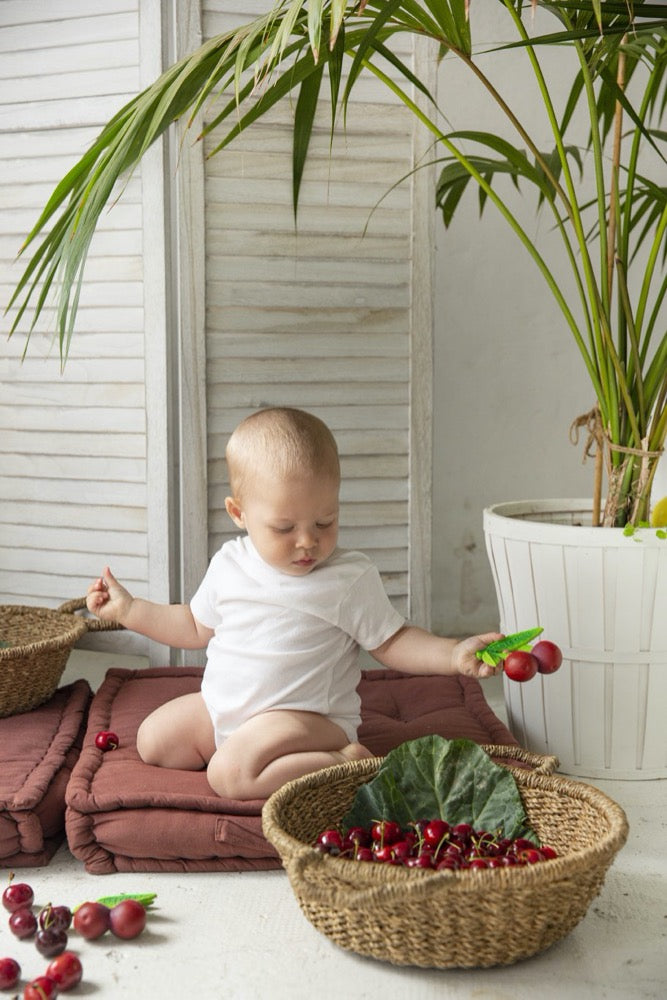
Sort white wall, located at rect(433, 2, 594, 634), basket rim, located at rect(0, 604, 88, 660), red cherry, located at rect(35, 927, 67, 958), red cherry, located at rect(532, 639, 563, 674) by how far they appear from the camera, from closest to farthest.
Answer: red cherry, located at rect(35, 927, 67, 958) < red cherry, located at rect(532, 639, 563, 674) < basket rim, located at rect(0, 604, 88, 660) < white wall, located at rect(433, 2, 594, 634)

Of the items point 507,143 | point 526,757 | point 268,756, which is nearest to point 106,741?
point 268,756

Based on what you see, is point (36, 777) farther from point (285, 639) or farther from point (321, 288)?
point (321, 288)

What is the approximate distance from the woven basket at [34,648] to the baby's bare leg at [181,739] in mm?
313

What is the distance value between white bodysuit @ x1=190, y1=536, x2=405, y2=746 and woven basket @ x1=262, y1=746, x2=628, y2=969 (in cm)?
33

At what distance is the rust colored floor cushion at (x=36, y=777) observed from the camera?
1.50 m

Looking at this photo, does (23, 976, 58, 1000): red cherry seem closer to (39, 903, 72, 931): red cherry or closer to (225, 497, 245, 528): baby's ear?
(39, 903, 72, 931): red cherry

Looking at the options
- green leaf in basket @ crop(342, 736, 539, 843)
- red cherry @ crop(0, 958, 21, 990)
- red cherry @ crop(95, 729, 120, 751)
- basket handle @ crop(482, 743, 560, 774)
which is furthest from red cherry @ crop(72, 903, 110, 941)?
basket handle @ crop(482, 743, 560, 774)

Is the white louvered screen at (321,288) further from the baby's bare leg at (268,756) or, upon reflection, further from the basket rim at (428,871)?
the basket rim at (428,871)

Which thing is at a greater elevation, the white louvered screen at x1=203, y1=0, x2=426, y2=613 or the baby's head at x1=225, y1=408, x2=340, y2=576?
the white louvered screen at x1=203, y1=0, x2=426, y2=613

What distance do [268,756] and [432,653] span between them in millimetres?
284

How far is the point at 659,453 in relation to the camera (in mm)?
1778

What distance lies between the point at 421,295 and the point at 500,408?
81 centimetres

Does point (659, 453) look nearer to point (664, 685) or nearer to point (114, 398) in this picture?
point (664, 685)

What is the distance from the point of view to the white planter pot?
5.67ft
